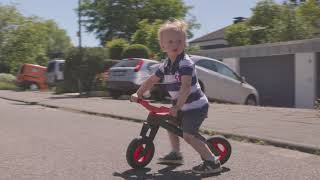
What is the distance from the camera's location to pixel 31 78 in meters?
31.6

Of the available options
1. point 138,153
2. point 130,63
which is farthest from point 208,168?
point 130,63

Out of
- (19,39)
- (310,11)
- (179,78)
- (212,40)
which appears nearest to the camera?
(179,78)

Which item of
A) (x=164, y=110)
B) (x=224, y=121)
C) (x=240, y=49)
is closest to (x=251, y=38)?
(x=240, y=49)

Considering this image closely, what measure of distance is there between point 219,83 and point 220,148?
33.5 ft

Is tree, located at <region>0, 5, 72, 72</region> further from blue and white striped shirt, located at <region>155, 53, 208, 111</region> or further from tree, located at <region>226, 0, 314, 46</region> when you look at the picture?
blue and white striped shirt, located at <region>155, 53, 208, 111</region>

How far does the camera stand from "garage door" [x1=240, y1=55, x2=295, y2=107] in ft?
72.6

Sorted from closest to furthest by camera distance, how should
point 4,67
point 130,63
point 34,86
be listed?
point 130,63 → point 34,86 → point 4,67

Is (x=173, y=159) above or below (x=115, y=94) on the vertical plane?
above

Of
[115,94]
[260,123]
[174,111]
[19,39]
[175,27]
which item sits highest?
[19,39]

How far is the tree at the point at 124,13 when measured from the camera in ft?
202

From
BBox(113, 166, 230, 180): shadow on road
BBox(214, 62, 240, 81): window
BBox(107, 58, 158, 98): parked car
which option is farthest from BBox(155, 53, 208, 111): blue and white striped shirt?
BBox(107, 58, 158, 98): parked car

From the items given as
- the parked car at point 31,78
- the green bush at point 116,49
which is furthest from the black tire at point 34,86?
the green bush at point 116,49

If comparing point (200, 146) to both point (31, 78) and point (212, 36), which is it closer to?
point (31, 78)

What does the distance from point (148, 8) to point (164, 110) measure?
57203mm
